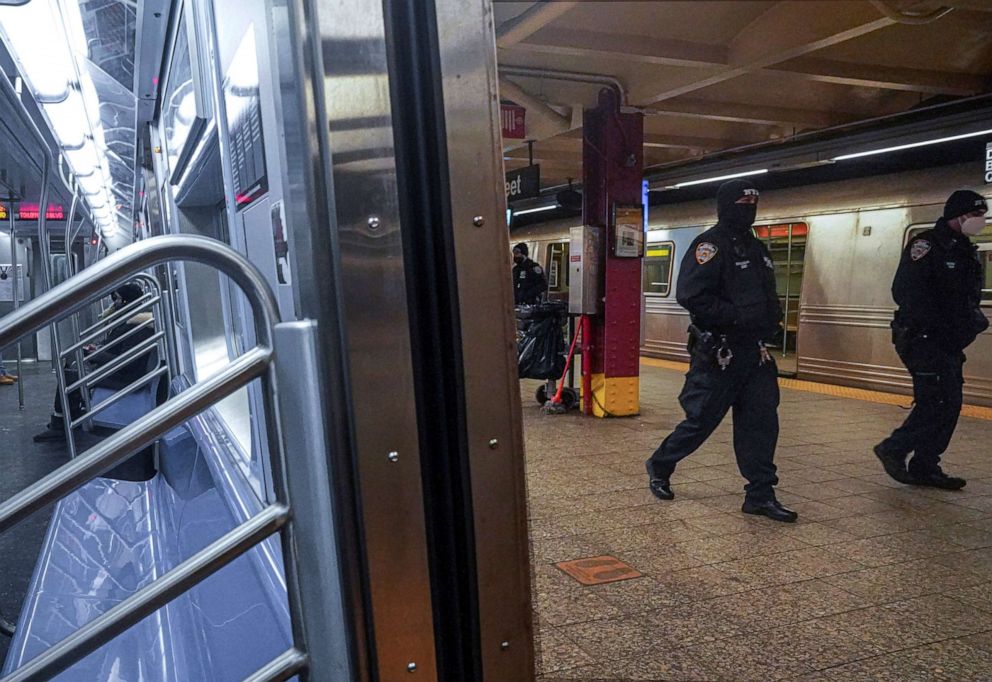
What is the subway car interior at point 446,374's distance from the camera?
1050mm

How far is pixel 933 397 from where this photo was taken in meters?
4.43

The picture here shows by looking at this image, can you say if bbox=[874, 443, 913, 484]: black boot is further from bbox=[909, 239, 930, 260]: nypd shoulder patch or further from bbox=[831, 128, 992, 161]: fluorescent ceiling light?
bbox=[831, 128, 992, 161]: fluorescent ceiling light

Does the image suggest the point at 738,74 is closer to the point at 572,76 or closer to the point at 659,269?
the point at 572,76

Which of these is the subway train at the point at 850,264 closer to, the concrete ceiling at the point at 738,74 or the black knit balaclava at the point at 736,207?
the concrete ceiling at the point at 738,74

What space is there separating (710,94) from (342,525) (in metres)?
6.62

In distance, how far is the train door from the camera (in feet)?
30.0

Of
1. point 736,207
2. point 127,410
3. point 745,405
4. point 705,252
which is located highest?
point 736,207

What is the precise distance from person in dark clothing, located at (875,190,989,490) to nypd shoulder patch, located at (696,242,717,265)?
1369 mm

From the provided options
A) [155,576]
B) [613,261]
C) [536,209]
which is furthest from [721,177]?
[155,576]

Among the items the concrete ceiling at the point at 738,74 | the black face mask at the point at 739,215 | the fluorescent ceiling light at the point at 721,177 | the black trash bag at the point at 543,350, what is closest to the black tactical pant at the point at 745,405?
the black face mask at the point at 739,215

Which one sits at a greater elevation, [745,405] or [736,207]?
[736,207]

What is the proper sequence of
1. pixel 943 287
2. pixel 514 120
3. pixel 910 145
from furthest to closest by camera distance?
1. pixel 910 145
2. pixel 514 120
3. pixel 943 287

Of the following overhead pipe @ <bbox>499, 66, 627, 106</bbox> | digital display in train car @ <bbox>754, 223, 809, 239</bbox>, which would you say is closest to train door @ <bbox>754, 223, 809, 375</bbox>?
digital display in train car @ <bbox>754, 223, 809, 239</bbox>

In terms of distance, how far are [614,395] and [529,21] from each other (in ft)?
12.0
